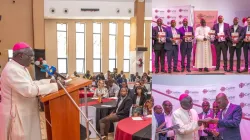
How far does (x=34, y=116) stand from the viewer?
122 inches

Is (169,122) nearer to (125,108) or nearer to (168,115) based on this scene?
(168,115)

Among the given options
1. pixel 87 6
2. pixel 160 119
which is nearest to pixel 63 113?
pixel 160 119

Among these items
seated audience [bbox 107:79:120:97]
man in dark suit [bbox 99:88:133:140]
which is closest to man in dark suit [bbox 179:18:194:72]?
man in dark suit [bbox 99:88:133:140]

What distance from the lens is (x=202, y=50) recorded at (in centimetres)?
221

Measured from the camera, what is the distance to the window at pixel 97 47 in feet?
56.3

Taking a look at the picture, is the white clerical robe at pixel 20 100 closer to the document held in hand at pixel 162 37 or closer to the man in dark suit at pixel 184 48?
the document held in hand at pixel 162 37

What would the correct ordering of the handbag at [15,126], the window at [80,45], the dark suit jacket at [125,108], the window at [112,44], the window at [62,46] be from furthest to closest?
the window at [112,44]
the window at [80,45]
the window at [62,46]
the dark suit jacket at [125,108]
the handbag at [15,126]

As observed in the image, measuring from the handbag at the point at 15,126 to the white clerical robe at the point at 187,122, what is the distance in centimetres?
167

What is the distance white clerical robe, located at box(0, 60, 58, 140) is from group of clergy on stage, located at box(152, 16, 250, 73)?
4.28 ft

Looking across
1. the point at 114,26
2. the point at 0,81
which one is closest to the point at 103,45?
the point at 114,26

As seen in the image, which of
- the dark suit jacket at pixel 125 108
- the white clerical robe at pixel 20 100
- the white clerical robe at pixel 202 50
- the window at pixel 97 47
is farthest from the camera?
the window at pixel 97 47

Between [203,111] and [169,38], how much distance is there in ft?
2.09

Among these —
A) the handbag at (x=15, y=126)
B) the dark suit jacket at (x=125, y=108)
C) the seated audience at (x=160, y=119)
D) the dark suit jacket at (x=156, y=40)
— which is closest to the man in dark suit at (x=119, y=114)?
the dark suit jacket at (x=125, y=108)

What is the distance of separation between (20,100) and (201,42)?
1942 millimetres
